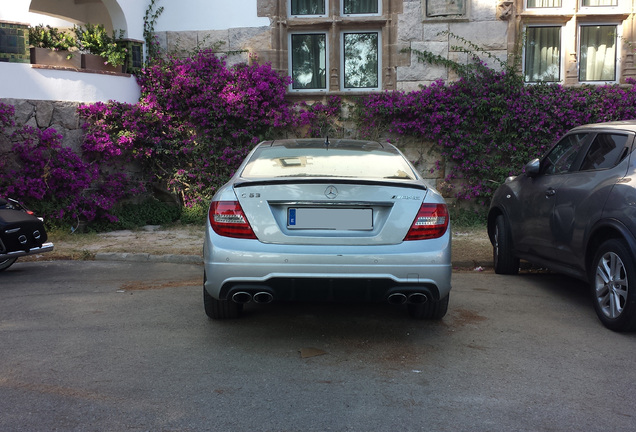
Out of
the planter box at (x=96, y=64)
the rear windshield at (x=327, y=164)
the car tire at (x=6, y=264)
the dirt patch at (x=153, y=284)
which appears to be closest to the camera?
the rear windshield at (x=327, y=164)

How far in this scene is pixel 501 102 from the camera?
37.2ft

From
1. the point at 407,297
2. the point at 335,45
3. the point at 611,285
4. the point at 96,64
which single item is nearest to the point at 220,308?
the point at 407,297

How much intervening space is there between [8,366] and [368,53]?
981cm

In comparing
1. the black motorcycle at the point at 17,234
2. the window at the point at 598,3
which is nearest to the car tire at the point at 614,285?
the black motorcycle at the point at 17,234

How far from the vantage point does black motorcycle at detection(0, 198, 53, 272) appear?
686 cm

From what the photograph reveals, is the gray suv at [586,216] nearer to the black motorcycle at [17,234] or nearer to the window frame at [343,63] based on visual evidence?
the black motorcycle at [17,234]

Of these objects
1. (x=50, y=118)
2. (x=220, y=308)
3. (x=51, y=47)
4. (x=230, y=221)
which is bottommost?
(x=220, y=308)

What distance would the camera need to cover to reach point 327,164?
4738 millimetres

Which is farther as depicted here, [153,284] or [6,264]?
[6,264]

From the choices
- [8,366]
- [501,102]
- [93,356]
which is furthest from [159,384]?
[501,102]

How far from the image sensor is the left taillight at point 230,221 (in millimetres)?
4223

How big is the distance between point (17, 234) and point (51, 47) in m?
4.91

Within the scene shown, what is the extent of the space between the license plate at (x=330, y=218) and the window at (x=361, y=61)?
843 cm

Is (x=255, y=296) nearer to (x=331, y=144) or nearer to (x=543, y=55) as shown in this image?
(x=331, y=144)
